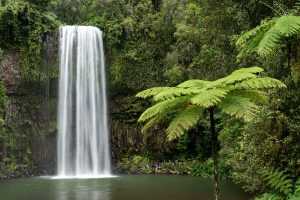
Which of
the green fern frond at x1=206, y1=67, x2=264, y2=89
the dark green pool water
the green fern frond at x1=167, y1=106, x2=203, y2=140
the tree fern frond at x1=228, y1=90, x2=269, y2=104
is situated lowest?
the dark green pool water

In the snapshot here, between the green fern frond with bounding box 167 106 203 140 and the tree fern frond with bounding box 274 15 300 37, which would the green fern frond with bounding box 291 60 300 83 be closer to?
the tree fern frond with bounding box 274 15 300 37

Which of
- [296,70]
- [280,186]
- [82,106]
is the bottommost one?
[280,186]

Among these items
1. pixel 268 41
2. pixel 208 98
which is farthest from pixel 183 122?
pixel 268 41

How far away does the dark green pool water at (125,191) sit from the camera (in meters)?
12.2

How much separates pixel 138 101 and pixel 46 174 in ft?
21.0

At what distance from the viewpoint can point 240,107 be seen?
571cm

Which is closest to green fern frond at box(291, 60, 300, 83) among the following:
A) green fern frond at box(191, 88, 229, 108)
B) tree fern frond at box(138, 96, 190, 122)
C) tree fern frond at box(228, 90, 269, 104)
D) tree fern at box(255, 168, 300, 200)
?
tree fern frond at box(228, 90, 269, 104)

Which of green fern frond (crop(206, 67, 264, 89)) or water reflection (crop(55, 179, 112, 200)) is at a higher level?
green fern frond (crop(206, 67, 264, 89))

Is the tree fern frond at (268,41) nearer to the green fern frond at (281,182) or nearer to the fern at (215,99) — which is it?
the fern at (215,99)

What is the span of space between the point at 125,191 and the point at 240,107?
8.63m

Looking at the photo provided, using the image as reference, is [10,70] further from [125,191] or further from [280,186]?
[280,186]

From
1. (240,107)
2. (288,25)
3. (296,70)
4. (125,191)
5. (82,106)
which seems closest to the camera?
(240,107)

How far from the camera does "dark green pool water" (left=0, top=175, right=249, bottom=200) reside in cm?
1219

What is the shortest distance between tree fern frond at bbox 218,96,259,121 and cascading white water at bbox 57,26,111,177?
16.1 m
